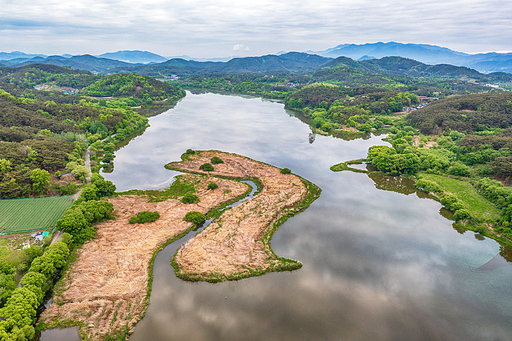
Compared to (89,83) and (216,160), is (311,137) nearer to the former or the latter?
(216,160)

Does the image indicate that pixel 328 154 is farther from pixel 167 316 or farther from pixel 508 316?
pixel 167 316

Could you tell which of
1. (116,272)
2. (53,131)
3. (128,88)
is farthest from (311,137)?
(128,88)

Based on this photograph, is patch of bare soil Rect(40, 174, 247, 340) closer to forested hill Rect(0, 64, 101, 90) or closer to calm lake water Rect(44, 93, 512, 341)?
calm lake water Rect(44, 93, 512, 341)

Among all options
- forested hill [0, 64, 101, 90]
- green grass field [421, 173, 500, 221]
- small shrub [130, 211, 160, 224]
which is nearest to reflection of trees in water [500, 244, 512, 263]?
green grass field [421, 173, 500, 221]

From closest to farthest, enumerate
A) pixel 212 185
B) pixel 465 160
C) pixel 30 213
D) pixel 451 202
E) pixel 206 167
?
pixel 30 213 → pixel 451 202 → pixel 212 185 → pixel 206 167 → pixel 465 160

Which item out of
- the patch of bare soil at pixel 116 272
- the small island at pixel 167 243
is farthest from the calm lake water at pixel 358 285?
the patch of bare soil at pixel 116 272

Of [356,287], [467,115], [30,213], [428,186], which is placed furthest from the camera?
[467,115]

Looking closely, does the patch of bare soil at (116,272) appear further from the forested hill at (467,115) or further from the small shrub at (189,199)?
the forested hill at (467,115)
